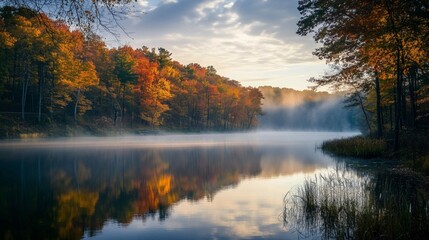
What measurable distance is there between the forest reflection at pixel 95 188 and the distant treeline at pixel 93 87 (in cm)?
1147

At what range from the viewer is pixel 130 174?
19.8 meters

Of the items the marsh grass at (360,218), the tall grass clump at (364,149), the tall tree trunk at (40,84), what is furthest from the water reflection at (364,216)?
the tall tree trunk at (40,84)

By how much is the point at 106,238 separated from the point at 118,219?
1.80 meters

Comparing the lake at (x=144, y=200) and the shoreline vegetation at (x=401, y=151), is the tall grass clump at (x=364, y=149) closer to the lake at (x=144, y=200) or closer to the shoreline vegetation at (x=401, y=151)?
the shoreline vegetation at (x=401, y=151)

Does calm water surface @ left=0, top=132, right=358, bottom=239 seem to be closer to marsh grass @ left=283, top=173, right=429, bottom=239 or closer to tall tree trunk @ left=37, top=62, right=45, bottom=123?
marsh grass @ left=283, top=173, right=429, bottom=239

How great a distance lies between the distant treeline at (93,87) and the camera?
5019cm

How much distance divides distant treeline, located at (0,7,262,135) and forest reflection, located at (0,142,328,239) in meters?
11.5

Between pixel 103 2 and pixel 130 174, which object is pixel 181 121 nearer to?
pixel 130 174

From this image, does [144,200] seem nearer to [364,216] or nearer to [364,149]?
[364,216]

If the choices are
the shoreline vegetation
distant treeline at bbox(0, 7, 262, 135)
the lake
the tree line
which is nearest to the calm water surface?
the lake

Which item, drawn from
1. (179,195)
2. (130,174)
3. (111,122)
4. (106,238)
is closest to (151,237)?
(106,238)

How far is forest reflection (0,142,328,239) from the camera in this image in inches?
395

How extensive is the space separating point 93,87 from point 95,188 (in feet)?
178

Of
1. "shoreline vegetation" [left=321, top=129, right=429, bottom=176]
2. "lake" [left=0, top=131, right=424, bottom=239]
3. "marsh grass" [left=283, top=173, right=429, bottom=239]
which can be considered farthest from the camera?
"shoreline vegetation" [left=321, top=129, right=429, bottom=176]
